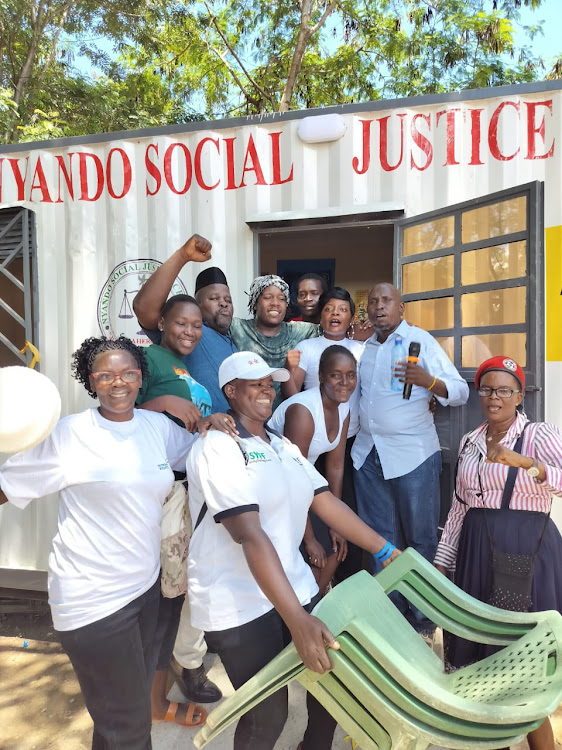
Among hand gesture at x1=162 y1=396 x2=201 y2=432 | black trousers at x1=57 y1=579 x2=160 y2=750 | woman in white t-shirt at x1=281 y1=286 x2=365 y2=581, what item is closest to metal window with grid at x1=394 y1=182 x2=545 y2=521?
woman in white t-shirt at x1=281 y1=286 x2=365 y2=581

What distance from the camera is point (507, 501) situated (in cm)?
207

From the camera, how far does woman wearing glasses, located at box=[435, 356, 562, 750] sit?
202 centimetres

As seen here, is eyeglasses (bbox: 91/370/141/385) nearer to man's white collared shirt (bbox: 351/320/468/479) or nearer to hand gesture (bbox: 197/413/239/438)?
hand gesture (bbox: 197/413/239/438)

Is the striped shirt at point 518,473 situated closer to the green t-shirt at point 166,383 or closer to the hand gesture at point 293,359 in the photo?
the hand gesture at point 293,359

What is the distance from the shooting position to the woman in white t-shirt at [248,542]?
5.29 ft

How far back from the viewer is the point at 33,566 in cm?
389

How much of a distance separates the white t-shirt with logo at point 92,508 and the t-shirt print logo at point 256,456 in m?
0.36

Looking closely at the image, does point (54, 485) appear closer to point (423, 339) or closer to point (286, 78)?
point (423, 339)

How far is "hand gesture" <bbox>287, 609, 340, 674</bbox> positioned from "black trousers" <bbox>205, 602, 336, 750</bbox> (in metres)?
0.32

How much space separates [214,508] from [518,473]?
1.15m

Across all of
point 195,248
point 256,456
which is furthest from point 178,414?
point 195,248

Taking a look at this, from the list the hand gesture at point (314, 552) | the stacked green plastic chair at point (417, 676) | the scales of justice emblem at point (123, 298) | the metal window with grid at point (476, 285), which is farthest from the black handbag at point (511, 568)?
the scales of justice emblem at point (123, 298)

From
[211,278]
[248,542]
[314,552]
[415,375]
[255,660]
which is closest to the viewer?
[248,542]

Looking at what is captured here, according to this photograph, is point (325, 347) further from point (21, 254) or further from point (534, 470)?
point (21, 254)
